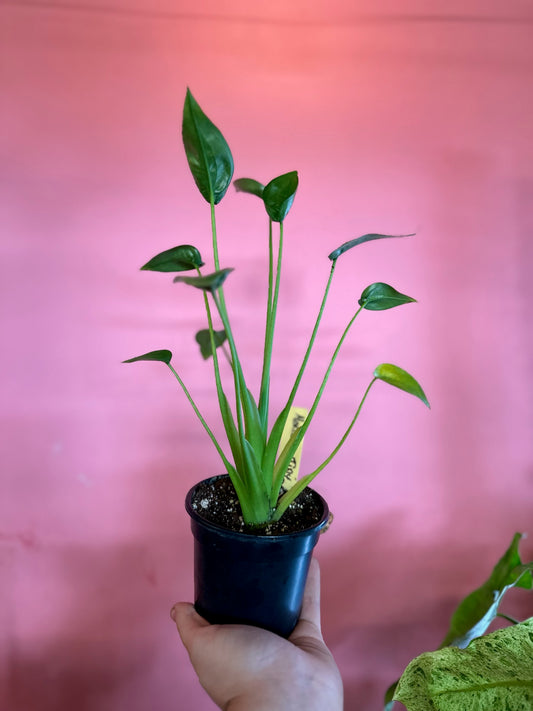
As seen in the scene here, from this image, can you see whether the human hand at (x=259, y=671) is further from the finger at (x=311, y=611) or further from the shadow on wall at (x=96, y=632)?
the shadow on wall at (x=96, y=632)

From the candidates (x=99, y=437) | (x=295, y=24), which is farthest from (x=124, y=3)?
(x=99, y=437)

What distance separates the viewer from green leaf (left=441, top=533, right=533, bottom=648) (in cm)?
79

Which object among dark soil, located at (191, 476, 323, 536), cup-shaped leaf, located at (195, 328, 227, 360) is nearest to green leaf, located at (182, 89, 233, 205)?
cup-shaped leaf, located at (195, 328, 227, 360)

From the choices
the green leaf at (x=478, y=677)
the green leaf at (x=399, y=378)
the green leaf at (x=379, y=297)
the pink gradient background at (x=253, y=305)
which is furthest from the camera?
the pink gradient background at (x=253, y=305)

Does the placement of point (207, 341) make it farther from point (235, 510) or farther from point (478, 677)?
point (478, 677)

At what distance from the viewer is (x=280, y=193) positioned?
62 cm

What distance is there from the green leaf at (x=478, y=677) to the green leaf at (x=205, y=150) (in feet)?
2.12

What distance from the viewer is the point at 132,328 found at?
3.29 ft

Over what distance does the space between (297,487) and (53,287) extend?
684 mm

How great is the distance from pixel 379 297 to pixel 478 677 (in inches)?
19.0

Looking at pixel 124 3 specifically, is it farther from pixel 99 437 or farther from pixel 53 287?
pixel 99 437

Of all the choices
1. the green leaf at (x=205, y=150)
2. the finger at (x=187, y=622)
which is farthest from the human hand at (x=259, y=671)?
the green leaf at (x=205, y=150)

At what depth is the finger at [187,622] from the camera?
0.65m

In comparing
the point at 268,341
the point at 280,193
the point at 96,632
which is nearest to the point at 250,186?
the point at 280,193
